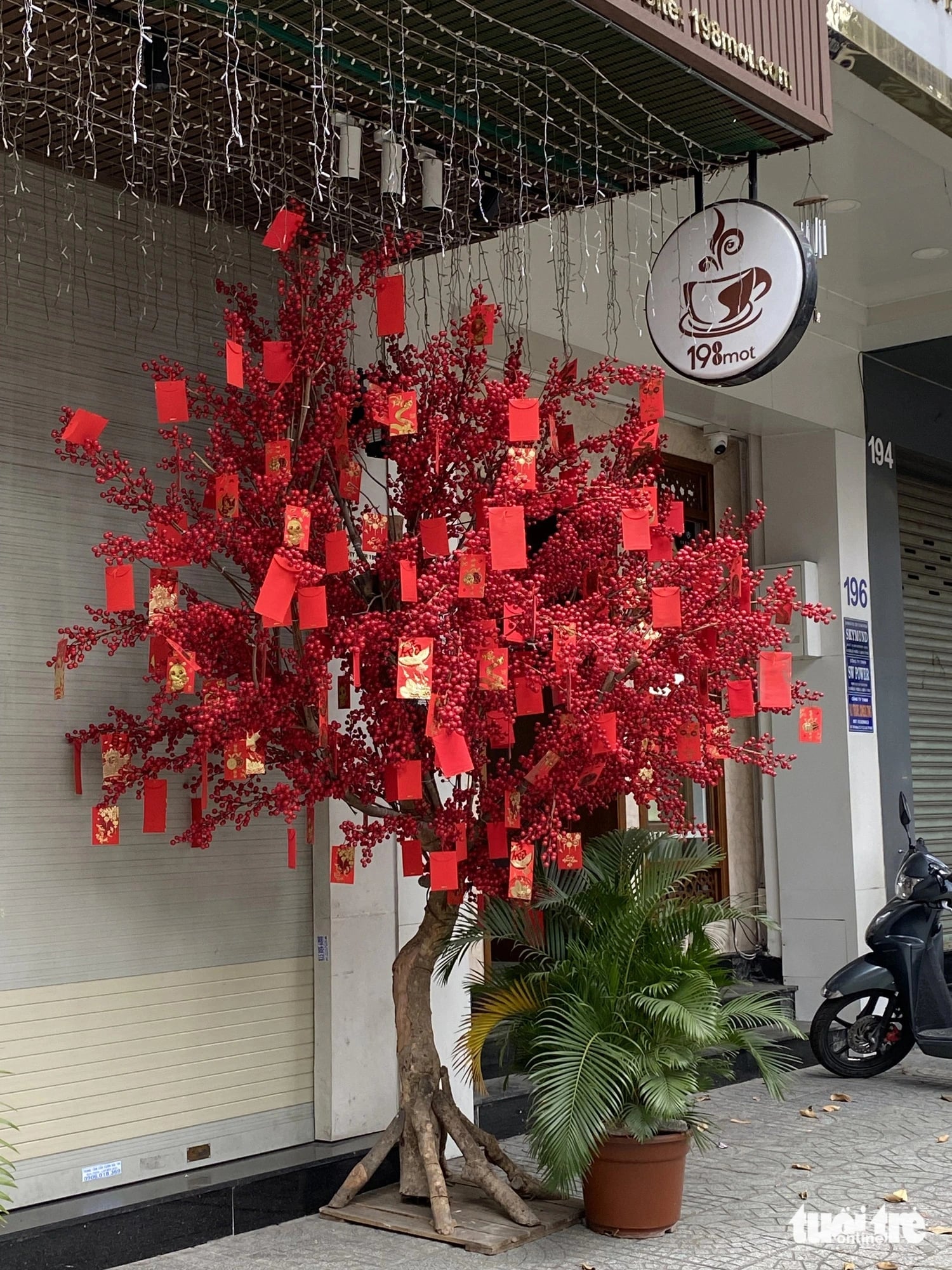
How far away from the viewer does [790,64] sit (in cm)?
534

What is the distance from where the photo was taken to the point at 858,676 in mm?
9547

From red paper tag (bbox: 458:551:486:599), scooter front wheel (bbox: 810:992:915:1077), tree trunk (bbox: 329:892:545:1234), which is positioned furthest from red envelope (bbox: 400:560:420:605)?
scooter front wheel (bbox: 810:992:915:1077)

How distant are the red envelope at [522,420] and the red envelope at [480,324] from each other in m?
0.49

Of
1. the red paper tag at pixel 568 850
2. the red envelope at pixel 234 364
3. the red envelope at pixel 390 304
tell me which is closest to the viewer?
the red envelope at pixel 234 364

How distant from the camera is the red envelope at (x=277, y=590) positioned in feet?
14.2

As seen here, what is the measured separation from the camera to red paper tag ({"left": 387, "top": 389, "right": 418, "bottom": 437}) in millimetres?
4699

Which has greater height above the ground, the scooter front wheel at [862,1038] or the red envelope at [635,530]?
the red envelope at [635,530]

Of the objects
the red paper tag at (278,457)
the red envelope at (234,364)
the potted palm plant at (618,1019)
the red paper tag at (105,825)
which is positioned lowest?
the potted palm plant at (618,1019)

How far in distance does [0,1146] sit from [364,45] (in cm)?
390

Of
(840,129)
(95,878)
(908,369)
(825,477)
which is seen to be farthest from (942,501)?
(95,878)

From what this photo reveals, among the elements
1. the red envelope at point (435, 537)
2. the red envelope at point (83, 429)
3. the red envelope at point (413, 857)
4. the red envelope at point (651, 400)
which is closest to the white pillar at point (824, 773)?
the red envelope at point (651, 400)

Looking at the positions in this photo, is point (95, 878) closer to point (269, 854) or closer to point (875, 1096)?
point (269, 854)

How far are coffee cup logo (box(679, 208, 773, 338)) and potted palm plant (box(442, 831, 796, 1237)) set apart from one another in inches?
79.2

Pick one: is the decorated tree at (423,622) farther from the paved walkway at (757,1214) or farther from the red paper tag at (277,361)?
the paved walkway at (757,1214)
